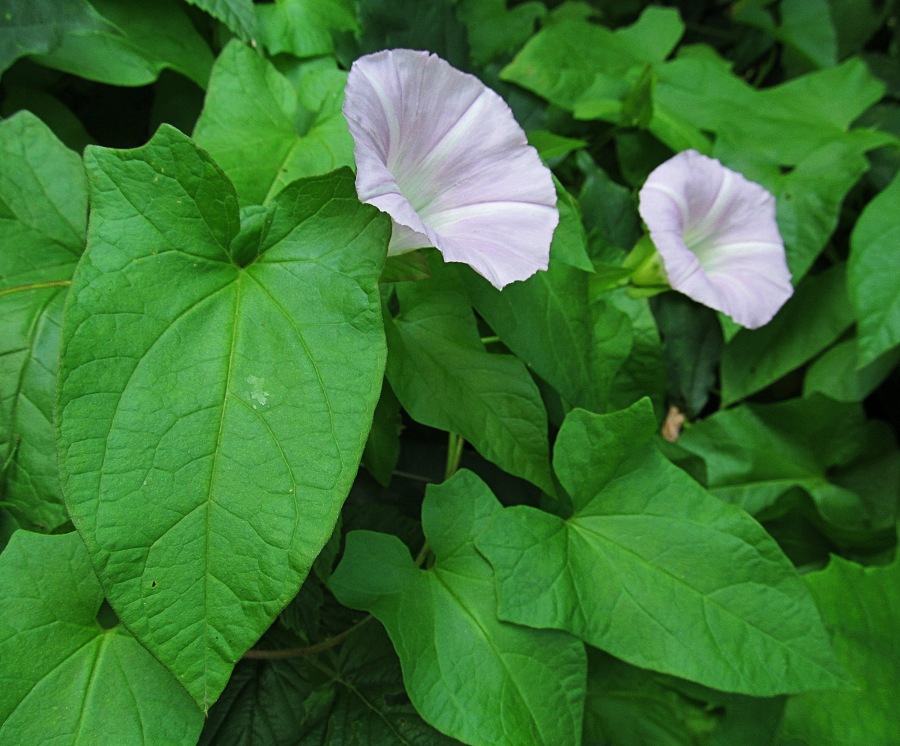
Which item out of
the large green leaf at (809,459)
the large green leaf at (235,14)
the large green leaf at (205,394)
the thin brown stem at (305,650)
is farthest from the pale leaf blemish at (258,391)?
the large green leaf at (809,459)

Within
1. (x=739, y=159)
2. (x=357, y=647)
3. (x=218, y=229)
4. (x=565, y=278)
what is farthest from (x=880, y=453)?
(x=218, y=229)

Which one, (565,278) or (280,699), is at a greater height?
(565,278)

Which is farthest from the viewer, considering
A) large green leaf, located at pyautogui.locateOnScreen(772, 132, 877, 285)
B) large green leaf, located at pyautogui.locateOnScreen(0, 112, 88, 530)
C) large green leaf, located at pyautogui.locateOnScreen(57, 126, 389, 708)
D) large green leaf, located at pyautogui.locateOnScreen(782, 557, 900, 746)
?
large green leaf, located at pyautogui.locateOnScreen(772, 132, 877, 285)

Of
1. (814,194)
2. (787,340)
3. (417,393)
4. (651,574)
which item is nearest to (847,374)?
(787,340)

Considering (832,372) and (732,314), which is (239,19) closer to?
(732,314)

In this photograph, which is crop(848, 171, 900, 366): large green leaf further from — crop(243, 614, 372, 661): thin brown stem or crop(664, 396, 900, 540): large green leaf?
crop(243, 614, 372, 661): thin brown stem

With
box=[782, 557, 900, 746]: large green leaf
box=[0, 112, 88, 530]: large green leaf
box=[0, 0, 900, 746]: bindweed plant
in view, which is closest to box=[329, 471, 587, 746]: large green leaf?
box=[0, 0, 900, 746]: bindweed plant
